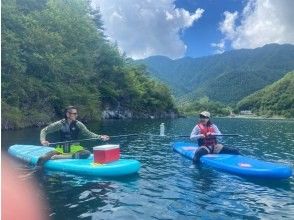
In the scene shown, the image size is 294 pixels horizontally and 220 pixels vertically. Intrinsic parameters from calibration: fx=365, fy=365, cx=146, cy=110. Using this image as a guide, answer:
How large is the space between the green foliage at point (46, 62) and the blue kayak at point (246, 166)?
23657 millimetres

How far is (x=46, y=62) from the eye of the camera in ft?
132

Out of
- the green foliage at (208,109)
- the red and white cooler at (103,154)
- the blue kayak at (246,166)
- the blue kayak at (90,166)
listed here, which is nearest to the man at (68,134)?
the blue kayak at (90,166)

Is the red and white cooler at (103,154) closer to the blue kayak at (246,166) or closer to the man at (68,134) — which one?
the man at (68,134)

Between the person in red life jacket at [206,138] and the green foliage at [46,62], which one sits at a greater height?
the green foliage at [46,62]

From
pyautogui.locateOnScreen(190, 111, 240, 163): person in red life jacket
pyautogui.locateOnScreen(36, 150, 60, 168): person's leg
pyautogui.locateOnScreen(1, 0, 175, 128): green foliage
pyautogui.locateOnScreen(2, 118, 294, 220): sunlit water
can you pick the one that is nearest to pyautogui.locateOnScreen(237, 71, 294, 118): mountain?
pyautogui.locateOnScreen(1, 0, 175, 128): green foliage

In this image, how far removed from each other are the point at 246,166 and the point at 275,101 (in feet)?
504

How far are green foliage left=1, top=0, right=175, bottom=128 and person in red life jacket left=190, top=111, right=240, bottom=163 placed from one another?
73.4 ft

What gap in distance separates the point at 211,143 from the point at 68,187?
7173 mm

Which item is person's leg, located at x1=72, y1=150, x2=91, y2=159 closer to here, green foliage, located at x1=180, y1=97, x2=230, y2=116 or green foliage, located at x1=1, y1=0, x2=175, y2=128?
green foliage, located at x1=1, y1=0, x2=175, y2=128

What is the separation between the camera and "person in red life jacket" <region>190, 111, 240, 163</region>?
15.3 meters

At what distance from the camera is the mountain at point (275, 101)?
147125mm

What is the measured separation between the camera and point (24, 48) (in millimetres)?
38562

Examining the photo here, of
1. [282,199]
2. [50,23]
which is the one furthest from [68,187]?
[50,23]

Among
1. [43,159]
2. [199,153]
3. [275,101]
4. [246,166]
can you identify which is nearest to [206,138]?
[199,153]
